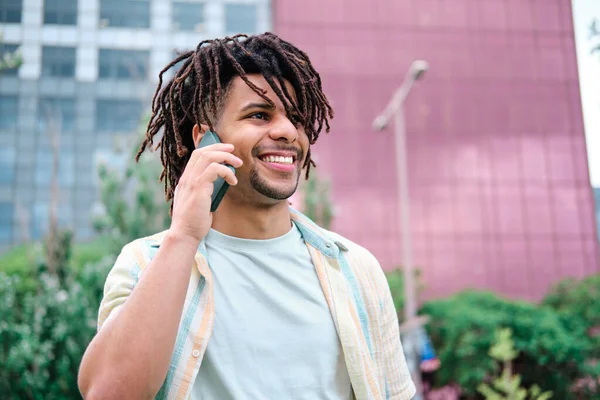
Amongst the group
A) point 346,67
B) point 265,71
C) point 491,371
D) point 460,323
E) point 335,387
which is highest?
point 346,67

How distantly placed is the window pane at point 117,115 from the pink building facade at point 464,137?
1062cm

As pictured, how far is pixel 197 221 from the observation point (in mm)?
1772

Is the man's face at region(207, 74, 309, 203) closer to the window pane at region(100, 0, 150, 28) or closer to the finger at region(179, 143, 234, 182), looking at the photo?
the finger at region(179, 143, 234, 182)

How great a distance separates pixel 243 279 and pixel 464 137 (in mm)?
26772

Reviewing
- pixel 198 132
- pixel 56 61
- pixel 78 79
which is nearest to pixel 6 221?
pixel 78 79

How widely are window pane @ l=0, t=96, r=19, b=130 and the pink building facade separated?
15.5 m

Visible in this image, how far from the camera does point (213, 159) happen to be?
187cm

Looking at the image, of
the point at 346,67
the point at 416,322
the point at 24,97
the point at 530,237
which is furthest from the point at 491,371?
the point at 24,97

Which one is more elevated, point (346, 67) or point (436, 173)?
point (346, 67)

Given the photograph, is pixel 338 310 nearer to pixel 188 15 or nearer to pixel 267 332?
pixel 267 332

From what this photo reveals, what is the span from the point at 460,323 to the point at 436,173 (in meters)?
8.09

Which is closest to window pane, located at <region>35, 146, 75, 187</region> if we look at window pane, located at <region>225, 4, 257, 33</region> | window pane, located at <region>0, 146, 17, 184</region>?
window pane, located at <region>0, 146, 17, 184</region>

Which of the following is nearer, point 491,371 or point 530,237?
point 491,371

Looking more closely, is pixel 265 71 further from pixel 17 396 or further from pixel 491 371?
pixel 491 371
